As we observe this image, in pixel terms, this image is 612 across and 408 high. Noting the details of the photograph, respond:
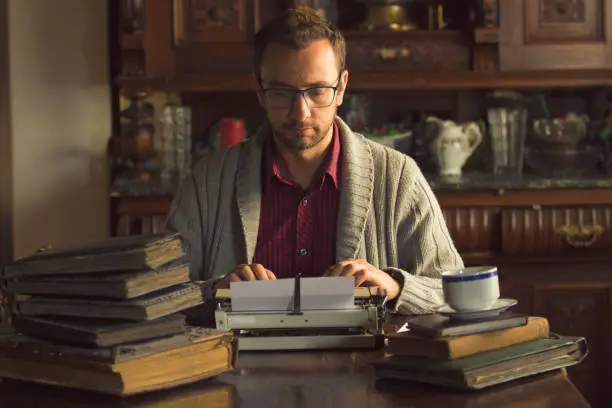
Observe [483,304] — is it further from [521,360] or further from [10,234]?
[10,234]

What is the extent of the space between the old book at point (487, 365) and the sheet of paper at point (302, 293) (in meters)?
0.21

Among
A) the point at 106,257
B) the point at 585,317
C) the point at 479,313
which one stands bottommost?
the point at 585,317

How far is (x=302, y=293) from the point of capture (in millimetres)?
1929

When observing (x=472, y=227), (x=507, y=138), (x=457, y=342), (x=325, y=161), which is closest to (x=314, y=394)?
(x=457, y=342)

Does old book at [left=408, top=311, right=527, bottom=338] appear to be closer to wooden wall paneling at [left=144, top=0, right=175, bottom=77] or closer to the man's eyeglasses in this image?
the man's eyeglasses

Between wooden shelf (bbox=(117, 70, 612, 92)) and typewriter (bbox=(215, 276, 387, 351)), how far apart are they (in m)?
1.87

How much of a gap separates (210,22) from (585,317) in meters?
1.54

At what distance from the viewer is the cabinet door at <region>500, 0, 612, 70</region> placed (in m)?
3.77

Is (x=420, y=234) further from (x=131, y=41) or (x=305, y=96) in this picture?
(x=131, y=41)

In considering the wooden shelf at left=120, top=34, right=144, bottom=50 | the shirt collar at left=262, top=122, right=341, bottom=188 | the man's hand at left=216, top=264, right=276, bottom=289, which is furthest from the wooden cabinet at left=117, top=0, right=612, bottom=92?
the man's hand at left=216, top=264, right=276, bottom=289

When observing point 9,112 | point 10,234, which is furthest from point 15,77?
point 10,234

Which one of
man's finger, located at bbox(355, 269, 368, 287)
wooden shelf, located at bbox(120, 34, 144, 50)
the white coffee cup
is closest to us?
the white coffee cup

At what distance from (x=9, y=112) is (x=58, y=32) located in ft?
1.06

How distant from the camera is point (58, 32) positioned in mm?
3939
